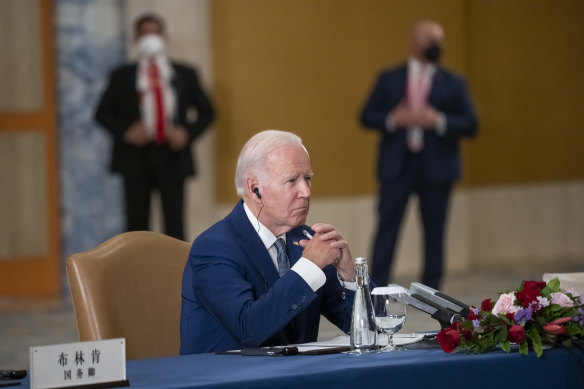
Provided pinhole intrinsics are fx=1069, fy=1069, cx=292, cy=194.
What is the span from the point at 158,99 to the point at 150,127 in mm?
203

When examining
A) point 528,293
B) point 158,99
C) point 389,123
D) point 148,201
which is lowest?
point 148,201

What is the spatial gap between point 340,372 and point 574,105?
843 centimetres

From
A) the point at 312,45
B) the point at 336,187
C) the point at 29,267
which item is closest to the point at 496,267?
the point at 336,187

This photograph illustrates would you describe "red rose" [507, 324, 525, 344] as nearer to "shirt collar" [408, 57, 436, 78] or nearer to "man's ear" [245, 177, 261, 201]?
"man's ear" [245, 177, 261, 201]

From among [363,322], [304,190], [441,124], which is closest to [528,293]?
[363,322]

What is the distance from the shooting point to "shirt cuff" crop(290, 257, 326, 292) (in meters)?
2.57

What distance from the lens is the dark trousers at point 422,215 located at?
276 inches

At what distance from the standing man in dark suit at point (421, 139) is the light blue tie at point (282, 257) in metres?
4.12

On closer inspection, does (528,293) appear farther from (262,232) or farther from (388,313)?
(262,232)

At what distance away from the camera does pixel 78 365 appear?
2105mm

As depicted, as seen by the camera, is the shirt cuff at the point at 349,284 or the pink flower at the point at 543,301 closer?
the pink flower at the point at 543,301

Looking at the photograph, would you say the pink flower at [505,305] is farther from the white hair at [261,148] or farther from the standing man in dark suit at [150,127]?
the standing man in dark suit at [150,127]

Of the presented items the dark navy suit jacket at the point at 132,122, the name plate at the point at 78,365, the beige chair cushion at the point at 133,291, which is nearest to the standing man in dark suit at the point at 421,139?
the dark navy suit jacket at the point at 132,122

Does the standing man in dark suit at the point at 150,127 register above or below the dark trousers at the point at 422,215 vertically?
above
